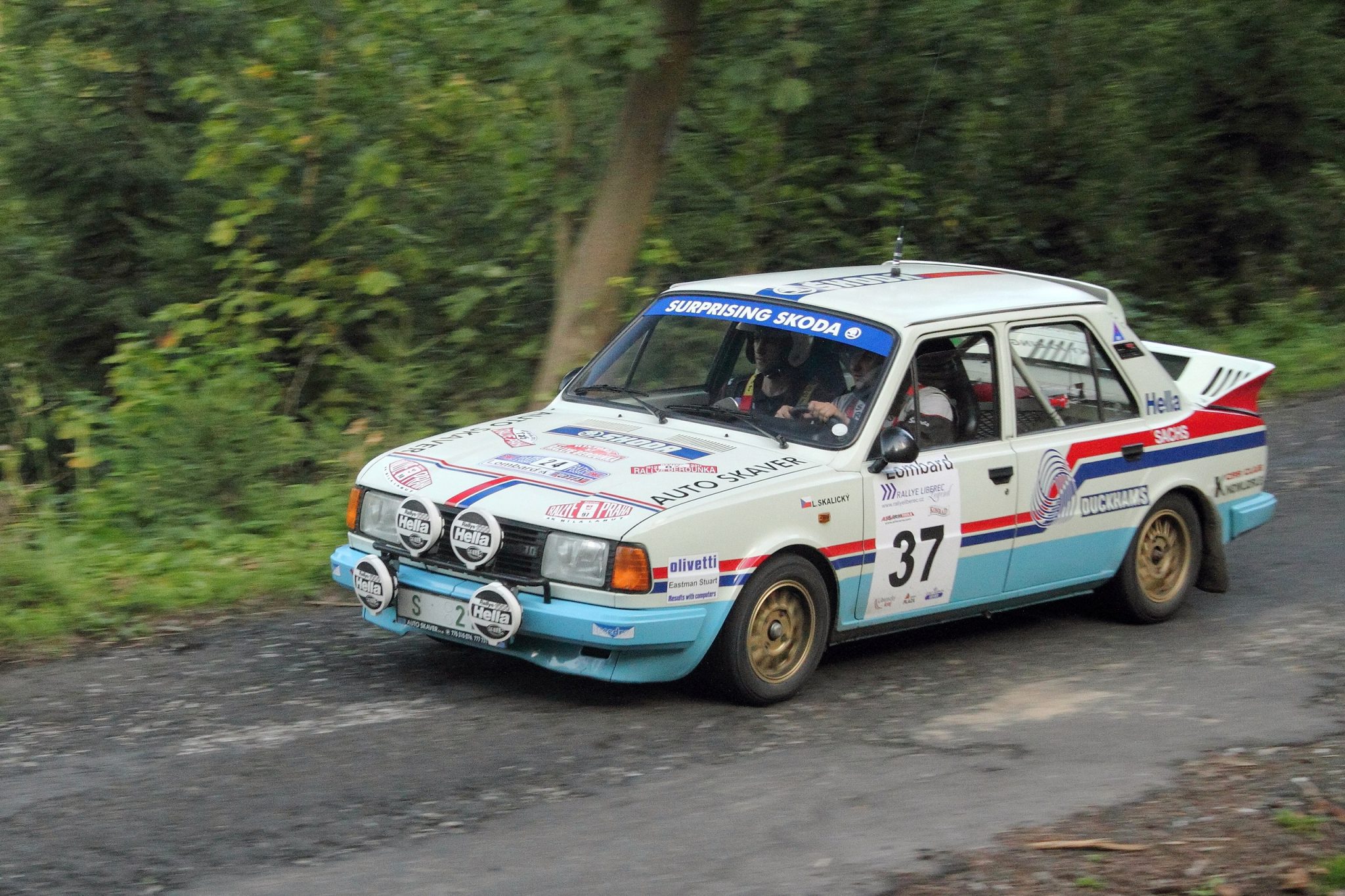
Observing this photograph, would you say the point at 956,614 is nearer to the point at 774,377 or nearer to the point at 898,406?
the point at 898,406

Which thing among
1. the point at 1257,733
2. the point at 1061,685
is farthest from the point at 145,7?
the point at 1257,733

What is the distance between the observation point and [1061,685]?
6707mm

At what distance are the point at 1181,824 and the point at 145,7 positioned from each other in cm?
1042

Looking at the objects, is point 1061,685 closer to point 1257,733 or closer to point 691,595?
point 1257,733

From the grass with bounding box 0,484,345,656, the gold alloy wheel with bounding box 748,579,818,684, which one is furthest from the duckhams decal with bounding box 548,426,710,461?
the grass with bounding box 0,484,345,656

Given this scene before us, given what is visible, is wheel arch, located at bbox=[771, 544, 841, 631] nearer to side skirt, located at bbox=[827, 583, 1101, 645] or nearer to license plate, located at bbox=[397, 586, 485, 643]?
side skirt, located at bbox=[827, 583, 1101, 645]

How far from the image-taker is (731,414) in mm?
6805

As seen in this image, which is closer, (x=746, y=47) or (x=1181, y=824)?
(x=1181, y=824)

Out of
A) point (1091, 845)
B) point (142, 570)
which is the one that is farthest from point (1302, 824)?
point (142, 570)

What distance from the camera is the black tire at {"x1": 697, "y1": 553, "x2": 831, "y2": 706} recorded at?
6.04 meters

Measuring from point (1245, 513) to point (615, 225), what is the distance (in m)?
4.97

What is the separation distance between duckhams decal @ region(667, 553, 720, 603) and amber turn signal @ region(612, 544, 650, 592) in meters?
0.11

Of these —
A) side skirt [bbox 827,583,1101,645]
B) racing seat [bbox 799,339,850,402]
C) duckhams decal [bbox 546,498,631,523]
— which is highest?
racing seat [bbox 799,339,850,402]

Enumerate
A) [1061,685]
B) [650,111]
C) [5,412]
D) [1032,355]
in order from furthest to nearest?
[5,412] → [650,111] → [1032,355] → [1061,685]
